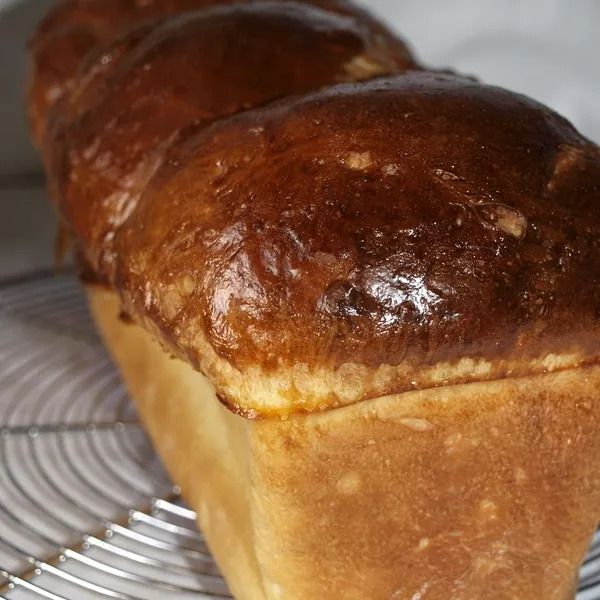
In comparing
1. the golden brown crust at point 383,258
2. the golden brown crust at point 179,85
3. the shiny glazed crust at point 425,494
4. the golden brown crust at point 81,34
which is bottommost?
the shiny glazed crust at point 425,494

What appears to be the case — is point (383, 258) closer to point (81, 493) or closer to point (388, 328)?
point (388, 328)

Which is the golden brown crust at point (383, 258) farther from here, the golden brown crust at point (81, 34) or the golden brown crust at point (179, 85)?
the golden brown crust at point (81, 34)

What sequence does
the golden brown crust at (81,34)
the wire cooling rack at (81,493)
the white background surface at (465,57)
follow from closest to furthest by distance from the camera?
the wire cooling rack at (81,493)
the golden brown crust at (81,34)
the white background surface at (465,57)

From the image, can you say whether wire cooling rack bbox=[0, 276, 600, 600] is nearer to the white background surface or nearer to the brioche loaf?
the brioche loaf

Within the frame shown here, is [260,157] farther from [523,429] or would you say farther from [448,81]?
[523,429]

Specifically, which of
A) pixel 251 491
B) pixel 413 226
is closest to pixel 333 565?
pixel 251 491

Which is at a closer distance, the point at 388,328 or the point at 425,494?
the point at 388,328

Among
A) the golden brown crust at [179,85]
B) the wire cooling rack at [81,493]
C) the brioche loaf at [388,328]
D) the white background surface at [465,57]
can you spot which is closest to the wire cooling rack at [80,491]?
the wire cooling rack at [81,493]

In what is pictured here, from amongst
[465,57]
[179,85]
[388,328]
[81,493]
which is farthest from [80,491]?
[465,57]
